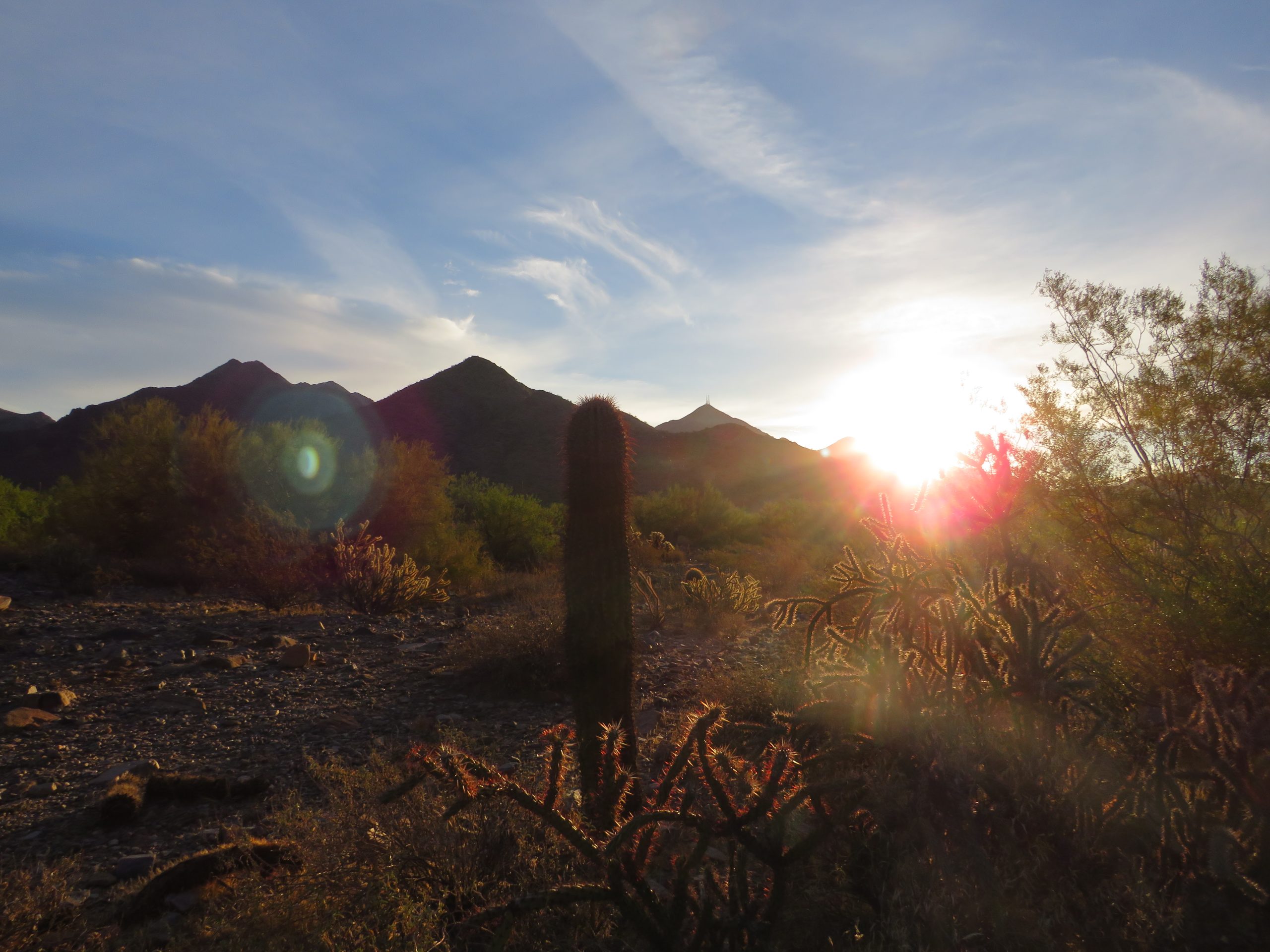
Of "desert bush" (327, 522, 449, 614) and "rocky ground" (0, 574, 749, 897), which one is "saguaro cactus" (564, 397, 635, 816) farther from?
"desert bush" (327, 522, 449, 614)

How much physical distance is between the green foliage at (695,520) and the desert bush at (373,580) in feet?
42.2

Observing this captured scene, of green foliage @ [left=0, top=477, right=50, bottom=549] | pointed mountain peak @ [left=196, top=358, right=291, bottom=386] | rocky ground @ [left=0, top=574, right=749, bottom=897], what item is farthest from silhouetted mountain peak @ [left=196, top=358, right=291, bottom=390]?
rocky ground @ [left=0, top=574, right=749, bottom=897]

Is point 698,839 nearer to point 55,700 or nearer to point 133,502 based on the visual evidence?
point 55,700

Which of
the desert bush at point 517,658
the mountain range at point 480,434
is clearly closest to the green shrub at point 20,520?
the desert bush at point 517,658

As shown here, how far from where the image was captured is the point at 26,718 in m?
5.46

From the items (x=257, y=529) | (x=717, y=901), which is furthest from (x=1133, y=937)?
(x=257, y=529)

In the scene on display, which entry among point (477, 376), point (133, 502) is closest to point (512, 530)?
point (133, 502)

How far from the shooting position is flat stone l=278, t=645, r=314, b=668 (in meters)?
7.55

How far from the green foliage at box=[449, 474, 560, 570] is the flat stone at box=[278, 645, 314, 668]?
10771 mm

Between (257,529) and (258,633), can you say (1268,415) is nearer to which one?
(258,633)

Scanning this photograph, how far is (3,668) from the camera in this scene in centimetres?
665

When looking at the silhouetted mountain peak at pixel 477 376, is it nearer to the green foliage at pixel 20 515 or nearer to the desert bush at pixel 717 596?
the green foliage at pixel 20 515

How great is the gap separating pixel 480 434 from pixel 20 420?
5088cm

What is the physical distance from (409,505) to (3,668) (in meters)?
9.84
